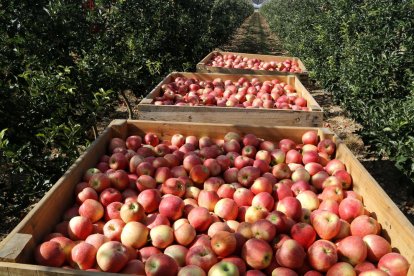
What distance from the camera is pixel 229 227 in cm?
240

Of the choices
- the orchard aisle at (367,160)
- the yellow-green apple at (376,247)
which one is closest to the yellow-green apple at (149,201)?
the yellow-green apple at (376,247)

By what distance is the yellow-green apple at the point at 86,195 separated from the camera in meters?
2.58

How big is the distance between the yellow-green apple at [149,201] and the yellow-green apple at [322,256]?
1060 mm

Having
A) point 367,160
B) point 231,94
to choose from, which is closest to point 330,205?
point 231,94

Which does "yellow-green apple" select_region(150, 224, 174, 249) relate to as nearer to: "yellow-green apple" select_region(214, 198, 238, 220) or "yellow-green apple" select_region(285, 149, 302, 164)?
"yellow-green apple" select_region(214, 198, 238, 220)

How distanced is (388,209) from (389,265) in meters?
0.41

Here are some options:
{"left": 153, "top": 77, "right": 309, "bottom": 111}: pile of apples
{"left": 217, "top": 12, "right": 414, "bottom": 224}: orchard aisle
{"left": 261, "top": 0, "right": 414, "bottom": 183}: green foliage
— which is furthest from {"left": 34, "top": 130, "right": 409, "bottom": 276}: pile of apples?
{"left": 217, "top": 12, "right": 414, "bottom": 224}: orchard aisle

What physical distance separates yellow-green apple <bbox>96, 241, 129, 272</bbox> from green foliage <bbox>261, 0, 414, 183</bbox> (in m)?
3.49

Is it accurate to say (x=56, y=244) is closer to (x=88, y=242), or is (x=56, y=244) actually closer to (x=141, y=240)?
(x=88, y=242)

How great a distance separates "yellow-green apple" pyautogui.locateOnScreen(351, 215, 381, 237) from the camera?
89.3 inches

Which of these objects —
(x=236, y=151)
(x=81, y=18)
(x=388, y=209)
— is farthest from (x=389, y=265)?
(x=81, y=18)

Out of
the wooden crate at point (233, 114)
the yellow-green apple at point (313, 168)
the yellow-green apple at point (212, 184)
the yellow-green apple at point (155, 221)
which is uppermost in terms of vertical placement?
the yellow-green apple at point (155, 221)

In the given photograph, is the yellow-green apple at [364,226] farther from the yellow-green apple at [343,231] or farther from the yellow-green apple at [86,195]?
the yellow-green apple at [86,195]

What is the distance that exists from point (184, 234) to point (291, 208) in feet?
2.43
